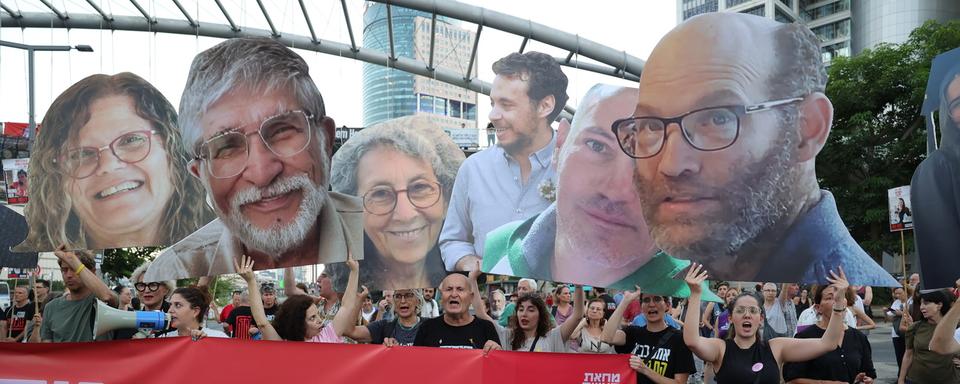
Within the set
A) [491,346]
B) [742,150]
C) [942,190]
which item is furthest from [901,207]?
[491,346]

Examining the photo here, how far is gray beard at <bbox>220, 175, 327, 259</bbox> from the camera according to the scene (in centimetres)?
667

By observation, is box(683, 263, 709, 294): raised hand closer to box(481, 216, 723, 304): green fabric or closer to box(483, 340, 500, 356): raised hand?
box(481, 216, 723, 304): green fabric

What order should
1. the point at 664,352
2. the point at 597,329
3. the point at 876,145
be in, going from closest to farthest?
the point at 664,352
the point at 597,329
the point at 876,145

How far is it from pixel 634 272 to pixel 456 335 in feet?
4.57

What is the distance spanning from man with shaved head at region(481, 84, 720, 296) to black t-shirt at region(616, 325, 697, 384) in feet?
1.29

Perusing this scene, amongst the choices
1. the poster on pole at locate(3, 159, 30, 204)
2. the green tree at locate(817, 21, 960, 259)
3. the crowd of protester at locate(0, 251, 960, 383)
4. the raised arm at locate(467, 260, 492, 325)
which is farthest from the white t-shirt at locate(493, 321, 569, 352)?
the poster on pole at locate(3, 159, 30, 204)

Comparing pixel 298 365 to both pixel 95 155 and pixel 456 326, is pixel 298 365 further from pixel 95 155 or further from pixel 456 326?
pixel 95 155

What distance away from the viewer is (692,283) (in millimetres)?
4930

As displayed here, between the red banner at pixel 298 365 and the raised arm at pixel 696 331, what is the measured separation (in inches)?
17.1

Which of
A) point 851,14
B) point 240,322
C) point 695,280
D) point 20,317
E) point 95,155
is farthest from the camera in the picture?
point 851,14

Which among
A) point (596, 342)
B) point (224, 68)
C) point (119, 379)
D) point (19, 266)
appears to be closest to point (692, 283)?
point (596, 342)

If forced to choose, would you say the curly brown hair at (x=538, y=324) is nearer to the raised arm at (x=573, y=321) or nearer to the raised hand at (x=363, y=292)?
the raised arm at (x=573, y=321)

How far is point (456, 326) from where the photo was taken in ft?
17.7

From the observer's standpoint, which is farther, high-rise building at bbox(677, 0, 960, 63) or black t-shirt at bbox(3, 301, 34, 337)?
high-rise building at bbox(677, 0, 960, 63)
